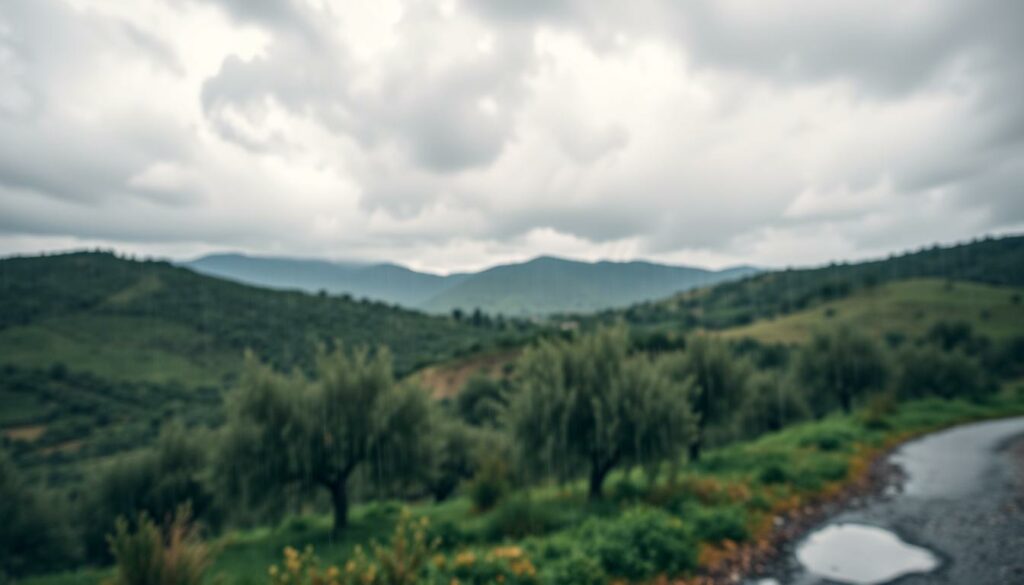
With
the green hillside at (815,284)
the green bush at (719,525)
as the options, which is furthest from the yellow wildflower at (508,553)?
the green hillside at (815,284)

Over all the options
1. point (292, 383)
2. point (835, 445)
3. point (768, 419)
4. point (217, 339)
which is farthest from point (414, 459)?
point (217, 339)

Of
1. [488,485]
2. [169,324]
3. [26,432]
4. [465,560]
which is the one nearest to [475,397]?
[488,485]

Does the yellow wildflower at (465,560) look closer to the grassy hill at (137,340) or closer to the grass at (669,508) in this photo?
the grass at (669,508)

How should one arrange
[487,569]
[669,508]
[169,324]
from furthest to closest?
[169,324]
[669,508]
[487,569]

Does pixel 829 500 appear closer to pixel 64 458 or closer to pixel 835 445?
pixel 835 445

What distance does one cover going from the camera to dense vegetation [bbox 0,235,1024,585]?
320 inches

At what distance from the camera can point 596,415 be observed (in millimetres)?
12148

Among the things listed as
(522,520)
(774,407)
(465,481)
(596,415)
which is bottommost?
(774,407)

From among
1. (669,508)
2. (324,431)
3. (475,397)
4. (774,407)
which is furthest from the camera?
(475,397)

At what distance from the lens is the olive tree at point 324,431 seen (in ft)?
49.4

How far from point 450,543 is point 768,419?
116 feet

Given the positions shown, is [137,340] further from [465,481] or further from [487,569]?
[487,569]

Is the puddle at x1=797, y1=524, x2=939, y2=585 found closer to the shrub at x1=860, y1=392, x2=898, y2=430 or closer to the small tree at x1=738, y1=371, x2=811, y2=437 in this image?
the shrub at x1=860, y1=392, x2=898, y2=430

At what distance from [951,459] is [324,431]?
21.4 m
